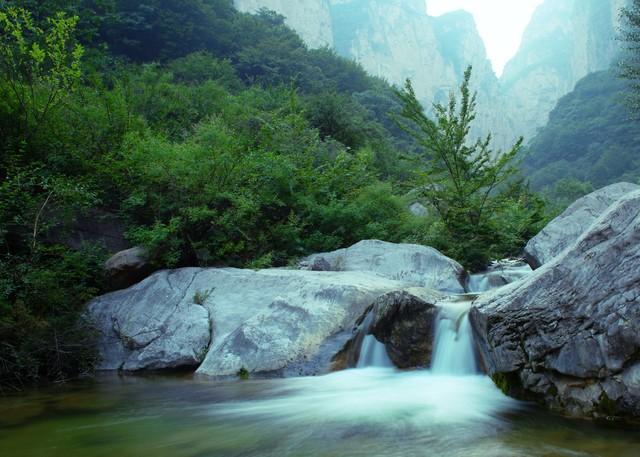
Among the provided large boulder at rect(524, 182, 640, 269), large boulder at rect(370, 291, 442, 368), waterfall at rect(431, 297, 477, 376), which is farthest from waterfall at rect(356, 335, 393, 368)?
large boulder at rect(524, 182, 640, 269)

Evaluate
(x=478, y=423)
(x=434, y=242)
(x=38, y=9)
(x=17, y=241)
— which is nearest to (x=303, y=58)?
(x=38, y=9)

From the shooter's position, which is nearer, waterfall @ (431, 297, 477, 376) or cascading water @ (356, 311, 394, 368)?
waterfall @ (431, 297, 477, 376)

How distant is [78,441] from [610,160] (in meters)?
51.0

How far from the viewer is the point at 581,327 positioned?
146 inches

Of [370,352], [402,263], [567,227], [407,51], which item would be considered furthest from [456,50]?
[370,352]

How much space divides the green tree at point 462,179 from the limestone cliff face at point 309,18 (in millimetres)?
54660

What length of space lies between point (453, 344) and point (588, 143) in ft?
188

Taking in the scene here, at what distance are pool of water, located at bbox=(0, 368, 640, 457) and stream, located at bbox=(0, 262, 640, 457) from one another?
0.01 m


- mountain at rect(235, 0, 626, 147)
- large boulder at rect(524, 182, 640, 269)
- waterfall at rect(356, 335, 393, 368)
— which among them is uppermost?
mountain at rect(235, 0, 626, 147)

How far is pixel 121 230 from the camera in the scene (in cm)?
880

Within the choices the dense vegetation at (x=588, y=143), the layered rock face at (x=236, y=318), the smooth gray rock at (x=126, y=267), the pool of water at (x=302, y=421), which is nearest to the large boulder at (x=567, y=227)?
the layered rock face at (x=236, y=318)

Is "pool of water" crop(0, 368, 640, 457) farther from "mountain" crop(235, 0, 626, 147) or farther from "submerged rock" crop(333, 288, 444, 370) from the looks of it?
"mountain" crop(235, 0, 626, 147)

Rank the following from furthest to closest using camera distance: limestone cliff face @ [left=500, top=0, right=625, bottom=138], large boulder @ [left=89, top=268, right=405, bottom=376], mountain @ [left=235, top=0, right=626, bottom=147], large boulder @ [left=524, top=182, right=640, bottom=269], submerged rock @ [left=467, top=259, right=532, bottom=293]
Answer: limestone cliff face @ [left=500, top=0, right=625, bottom=138] < mountain @ [left=235, top=0, right=626, bottom=147] < large boulder @ [left=524, top=182, right=640, bottom=269] < submerged rock @ [left=467, top=259, right=532, bottom=293] < large boulder @ [left=89, top=268, right=405, bottom=376]

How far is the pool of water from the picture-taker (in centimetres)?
331
